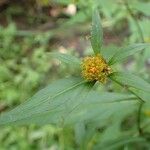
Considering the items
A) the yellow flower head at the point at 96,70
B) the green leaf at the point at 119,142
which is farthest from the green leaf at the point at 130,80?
the green leaf at the point at 119,142

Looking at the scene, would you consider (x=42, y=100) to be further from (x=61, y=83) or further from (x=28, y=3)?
(x=28, y=3)

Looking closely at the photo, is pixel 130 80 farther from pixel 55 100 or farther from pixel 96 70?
pixel 55 100

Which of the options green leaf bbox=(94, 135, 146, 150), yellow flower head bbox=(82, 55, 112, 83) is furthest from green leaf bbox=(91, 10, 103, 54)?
green leaf bbox=(94, 135, 146, 150)

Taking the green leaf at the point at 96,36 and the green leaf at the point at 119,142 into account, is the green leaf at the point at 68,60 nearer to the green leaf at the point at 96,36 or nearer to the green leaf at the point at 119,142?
the green leaf at the point at 96,36

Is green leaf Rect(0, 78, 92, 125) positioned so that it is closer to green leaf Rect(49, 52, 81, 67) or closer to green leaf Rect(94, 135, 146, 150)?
green leaf Rect(49, 52, 81, 67)

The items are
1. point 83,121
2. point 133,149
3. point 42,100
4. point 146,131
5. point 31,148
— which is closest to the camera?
point 42,100

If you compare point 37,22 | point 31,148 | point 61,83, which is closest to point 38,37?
point 37,22
